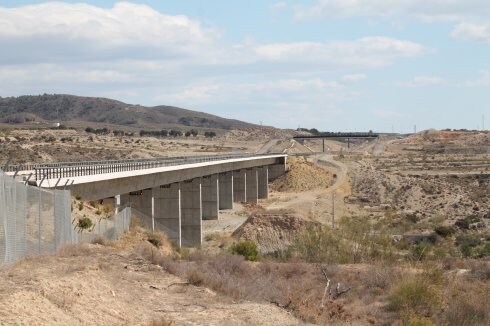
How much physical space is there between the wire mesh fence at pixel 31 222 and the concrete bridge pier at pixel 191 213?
3848cm

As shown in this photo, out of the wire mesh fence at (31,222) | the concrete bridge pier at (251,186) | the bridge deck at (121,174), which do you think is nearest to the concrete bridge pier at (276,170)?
the concrete bridge pier at (251,186)

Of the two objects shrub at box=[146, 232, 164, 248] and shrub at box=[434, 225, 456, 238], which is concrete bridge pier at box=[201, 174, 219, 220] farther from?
shrub at box=[146, 232, 164, 248]

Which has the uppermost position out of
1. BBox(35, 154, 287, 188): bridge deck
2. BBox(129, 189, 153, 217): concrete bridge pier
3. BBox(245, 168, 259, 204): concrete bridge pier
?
BBox(35, 154, 287, 188): bridge deck

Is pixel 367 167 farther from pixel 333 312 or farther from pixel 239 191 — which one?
pixel 333 312

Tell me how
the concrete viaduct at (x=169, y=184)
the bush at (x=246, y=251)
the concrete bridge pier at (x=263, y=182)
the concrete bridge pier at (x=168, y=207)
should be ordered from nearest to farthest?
the bush at (x=246, y=251), the concrete viaduct at (x=169, y=184), the concrete bridge pier at (x=168, y=207), the concrete bridge pier at (x=263, y=182)

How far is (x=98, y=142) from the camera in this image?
144 m

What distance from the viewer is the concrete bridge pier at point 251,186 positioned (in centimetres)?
11061

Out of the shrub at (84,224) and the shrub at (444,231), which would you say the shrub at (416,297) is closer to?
the shrub at (84,224)

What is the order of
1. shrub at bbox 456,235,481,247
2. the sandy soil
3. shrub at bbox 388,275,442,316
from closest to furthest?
the sandy soil → shrub at bbox 388,275,442,316 → shrub at bbox 456,235,481,247

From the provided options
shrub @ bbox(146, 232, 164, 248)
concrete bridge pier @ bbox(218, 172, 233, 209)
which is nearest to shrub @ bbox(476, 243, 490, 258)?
shrub @ bbox(146, 232, 164, 248)

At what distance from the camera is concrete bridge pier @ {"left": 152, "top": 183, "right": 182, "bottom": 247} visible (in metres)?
66.0

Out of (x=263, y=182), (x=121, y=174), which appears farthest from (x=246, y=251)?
(x=263, y=182)

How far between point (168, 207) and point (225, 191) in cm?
3306

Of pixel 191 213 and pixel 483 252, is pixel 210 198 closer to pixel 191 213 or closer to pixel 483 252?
pixel 191 213
